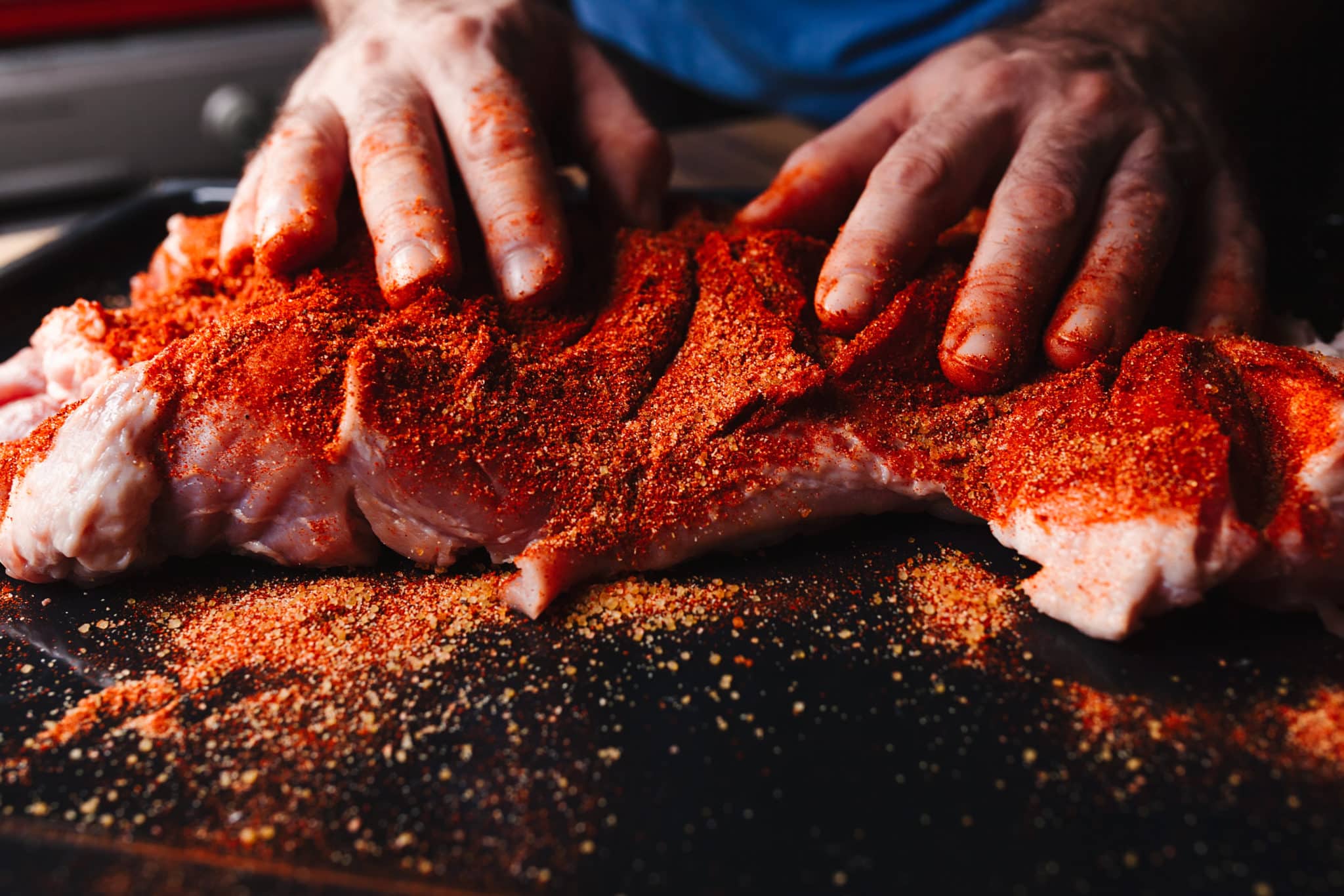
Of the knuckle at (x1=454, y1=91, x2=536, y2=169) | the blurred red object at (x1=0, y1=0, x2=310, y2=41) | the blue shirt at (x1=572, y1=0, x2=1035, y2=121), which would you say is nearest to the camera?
the knuckle at (x1=454, y1=91, x2=536, y2=169)

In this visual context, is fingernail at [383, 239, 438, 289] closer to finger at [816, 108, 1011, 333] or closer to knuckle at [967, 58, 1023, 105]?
finger at [816, 108, 1011, 333]

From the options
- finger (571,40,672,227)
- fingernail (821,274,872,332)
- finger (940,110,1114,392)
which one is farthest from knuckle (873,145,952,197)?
finger (571,40,672,227)

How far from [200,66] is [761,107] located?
354 centimetres

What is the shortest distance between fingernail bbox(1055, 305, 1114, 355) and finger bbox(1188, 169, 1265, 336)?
0.31 m

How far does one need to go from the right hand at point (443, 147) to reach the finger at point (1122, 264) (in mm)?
828

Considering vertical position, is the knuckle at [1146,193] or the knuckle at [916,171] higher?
the knuckle at [916,171]

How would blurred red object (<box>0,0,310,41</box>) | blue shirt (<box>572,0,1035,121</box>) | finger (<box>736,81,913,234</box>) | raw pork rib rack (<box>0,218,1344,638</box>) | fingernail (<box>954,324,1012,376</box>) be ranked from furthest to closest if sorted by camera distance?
blurred red object (<box>0,0,310,41</box>), blue shirt (<box>572,0,1035,121</box>), finger (<box>736,81,913,234</box>), fingernail (<box>954,324,1012,376</box>), raw pork rib rack (<box>0,218,1344,638</box>)

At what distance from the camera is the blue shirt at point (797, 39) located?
112 inches

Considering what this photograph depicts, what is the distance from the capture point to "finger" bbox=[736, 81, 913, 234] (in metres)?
1.81

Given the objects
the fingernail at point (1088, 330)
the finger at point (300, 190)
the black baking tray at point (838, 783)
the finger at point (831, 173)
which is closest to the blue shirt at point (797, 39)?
the finger at point (831, 173)

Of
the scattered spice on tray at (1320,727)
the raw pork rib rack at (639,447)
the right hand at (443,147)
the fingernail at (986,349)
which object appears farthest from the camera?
the right hand at (443,147)

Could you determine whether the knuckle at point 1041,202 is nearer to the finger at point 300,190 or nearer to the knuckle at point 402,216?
the knuckle at point 402,216

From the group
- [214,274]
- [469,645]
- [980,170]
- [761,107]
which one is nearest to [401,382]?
[469,645]

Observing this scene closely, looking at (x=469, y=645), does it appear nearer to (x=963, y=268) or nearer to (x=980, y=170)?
(x=963, y=268)
